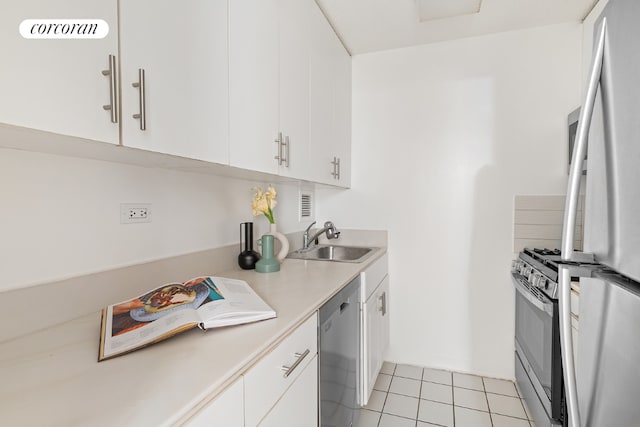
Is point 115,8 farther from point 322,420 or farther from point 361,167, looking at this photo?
point 361,167

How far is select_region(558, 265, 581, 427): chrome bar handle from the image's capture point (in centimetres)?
63

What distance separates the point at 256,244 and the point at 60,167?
1.09 meters

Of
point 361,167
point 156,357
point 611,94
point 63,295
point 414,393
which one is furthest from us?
point 361,167

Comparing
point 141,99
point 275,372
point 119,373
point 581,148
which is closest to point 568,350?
point 581,148

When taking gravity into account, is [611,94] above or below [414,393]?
above

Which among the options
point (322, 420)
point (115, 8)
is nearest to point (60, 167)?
point (115, 8)

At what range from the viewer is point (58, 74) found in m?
0.64

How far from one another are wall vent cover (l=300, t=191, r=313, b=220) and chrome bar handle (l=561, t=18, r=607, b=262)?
6.31 ft

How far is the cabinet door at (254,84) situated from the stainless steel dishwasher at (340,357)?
657 mm

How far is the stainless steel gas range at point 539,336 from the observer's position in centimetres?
143

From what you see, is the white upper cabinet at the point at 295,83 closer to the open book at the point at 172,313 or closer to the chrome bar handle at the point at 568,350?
the open book at the point at 172,313

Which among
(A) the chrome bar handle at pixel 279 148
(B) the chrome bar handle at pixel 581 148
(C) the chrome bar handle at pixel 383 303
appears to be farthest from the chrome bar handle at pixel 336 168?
(B) the chrome bar handle at pixel 581 148

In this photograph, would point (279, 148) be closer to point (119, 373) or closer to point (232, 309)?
point (232, 309)

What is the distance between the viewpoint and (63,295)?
95cm
